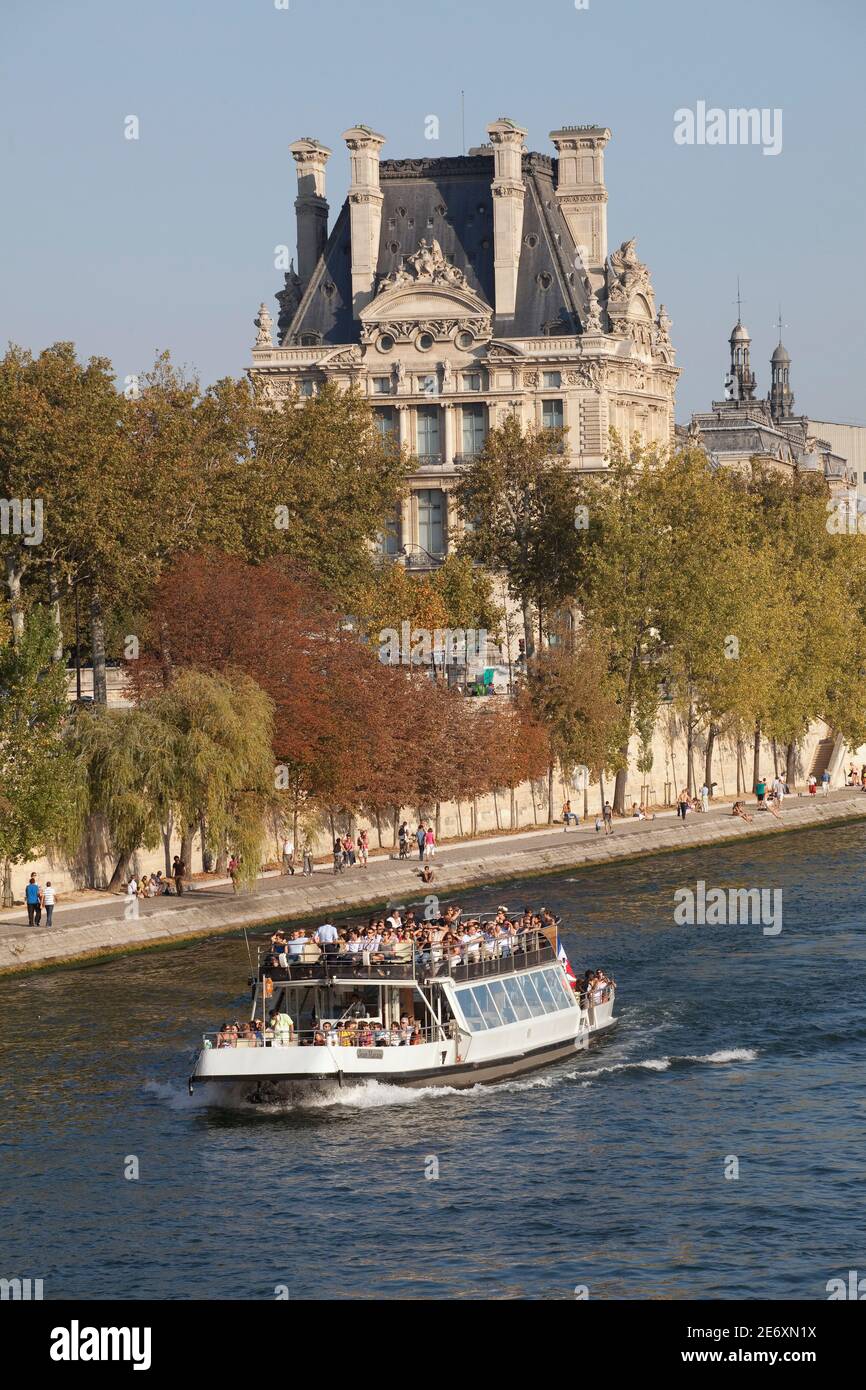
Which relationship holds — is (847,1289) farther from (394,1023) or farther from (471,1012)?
(394,1023)

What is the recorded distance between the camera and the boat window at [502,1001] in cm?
5312

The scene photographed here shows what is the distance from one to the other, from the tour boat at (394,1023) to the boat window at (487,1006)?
23mm

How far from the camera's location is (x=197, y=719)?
246 feet

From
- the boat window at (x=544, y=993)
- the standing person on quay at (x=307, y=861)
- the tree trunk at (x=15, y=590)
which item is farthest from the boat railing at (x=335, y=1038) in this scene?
the tree trunk at (x=15, y=590)

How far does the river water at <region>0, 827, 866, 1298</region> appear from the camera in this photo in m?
38.8

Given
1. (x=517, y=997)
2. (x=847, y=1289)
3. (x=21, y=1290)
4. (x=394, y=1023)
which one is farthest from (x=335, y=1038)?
(x=847, y=1289)

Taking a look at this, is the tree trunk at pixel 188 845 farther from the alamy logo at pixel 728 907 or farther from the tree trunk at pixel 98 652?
the alamy logo at pixel 728 907

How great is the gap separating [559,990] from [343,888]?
23283mm

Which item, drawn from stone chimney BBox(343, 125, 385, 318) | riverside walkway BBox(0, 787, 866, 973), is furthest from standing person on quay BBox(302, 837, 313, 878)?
stone chimney BBox(343, 125, 385, 318)

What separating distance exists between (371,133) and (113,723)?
73.0 meters

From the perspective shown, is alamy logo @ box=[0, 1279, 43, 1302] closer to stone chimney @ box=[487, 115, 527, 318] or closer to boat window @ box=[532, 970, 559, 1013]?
boat window @ box=[532, 970, 559, 1013]
